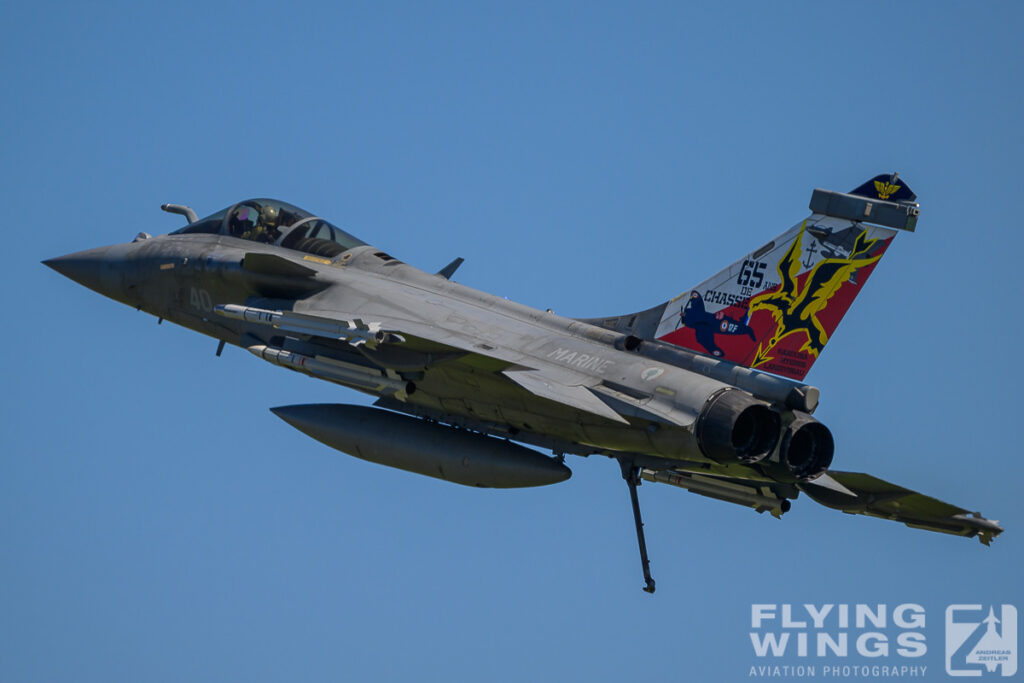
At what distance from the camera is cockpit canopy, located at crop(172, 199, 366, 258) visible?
22.5m

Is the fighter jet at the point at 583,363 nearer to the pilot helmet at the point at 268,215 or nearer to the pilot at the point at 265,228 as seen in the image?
the pilot at the point at 265,228

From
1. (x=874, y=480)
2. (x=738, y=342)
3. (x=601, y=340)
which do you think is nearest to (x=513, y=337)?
(x=601, y=340)

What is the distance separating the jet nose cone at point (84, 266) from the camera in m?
23.7

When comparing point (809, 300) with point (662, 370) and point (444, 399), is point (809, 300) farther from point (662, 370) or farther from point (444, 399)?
point (444, 399)

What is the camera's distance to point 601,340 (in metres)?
19.4

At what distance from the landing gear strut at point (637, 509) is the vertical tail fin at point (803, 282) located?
74.6 inches

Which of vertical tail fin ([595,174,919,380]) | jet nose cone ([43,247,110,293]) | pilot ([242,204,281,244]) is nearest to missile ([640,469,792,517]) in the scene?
vertical tail fin ([595,174,919,380])

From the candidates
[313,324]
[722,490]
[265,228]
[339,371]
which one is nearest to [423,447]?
[339,371]

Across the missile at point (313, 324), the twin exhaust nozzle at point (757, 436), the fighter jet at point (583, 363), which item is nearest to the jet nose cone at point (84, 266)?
the fighter jet at point (583, 363)

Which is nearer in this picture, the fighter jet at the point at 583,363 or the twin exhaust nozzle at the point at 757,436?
the twin exhaust nozzle at the point at 757,436

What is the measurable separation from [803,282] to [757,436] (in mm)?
1973

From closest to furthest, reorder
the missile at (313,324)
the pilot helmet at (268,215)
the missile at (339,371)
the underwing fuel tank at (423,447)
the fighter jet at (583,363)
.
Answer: the fighter jet at (583,363) → the missile at (313,324) → the missile at (339,371) → the underwing fuel tank at (423,447) → the pilot helmet at (268,215)

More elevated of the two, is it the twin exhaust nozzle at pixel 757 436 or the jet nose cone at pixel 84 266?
the jet nose cone at pixel 84 266

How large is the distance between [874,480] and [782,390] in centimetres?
280
